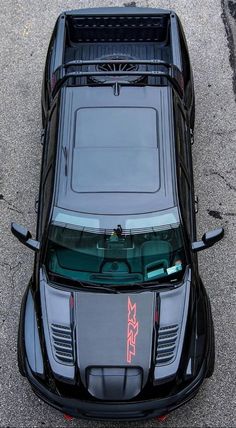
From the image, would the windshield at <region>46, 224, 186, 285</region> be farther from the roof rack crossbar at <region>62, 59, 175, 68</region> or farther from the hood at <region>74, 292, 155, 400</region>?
the roof rack crossbar at <region>62, 59, 175, 68</region>

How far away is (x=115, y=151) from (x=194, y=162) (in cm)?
202

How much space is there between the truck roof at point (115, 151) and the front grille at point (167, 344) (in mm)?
1050

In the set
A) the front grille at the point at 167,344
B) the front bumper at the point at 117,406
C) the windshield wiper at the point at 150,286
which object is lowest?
the front bumper at the point at 117,406

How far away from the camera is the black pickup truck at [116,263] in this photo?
5.06m

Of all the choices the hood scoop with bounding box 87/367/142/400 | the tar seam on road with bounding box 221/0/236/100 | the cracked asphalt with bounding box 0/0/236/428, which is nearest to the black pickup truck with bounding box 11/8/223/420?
the hood scoop with bounding box 87/367/142/400

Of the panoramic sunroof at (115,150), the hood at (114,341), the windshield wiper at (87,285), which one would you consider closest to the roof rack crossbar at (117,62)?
the panoramic sunroof at (115,150)

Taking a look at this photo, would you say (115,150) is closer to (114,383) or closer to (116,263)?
(116,263)

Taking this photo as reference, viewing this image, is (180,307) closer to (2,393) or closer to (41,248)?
(41,248)

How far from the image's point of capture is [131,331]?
513 centimetres

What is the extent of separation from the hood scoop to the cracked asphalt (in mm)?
685

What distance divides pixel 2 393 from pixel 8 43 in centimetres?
493

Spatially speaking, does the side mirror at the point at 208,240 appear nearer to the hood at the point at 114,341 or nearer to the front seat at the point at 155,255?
the front seat at the point at 155,255

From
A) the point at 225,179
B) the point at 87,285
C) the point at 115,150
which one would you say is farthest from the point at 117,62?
the point at 87,285

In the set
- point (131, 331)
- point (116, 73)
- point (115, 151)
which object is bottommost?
point (131, 331)
